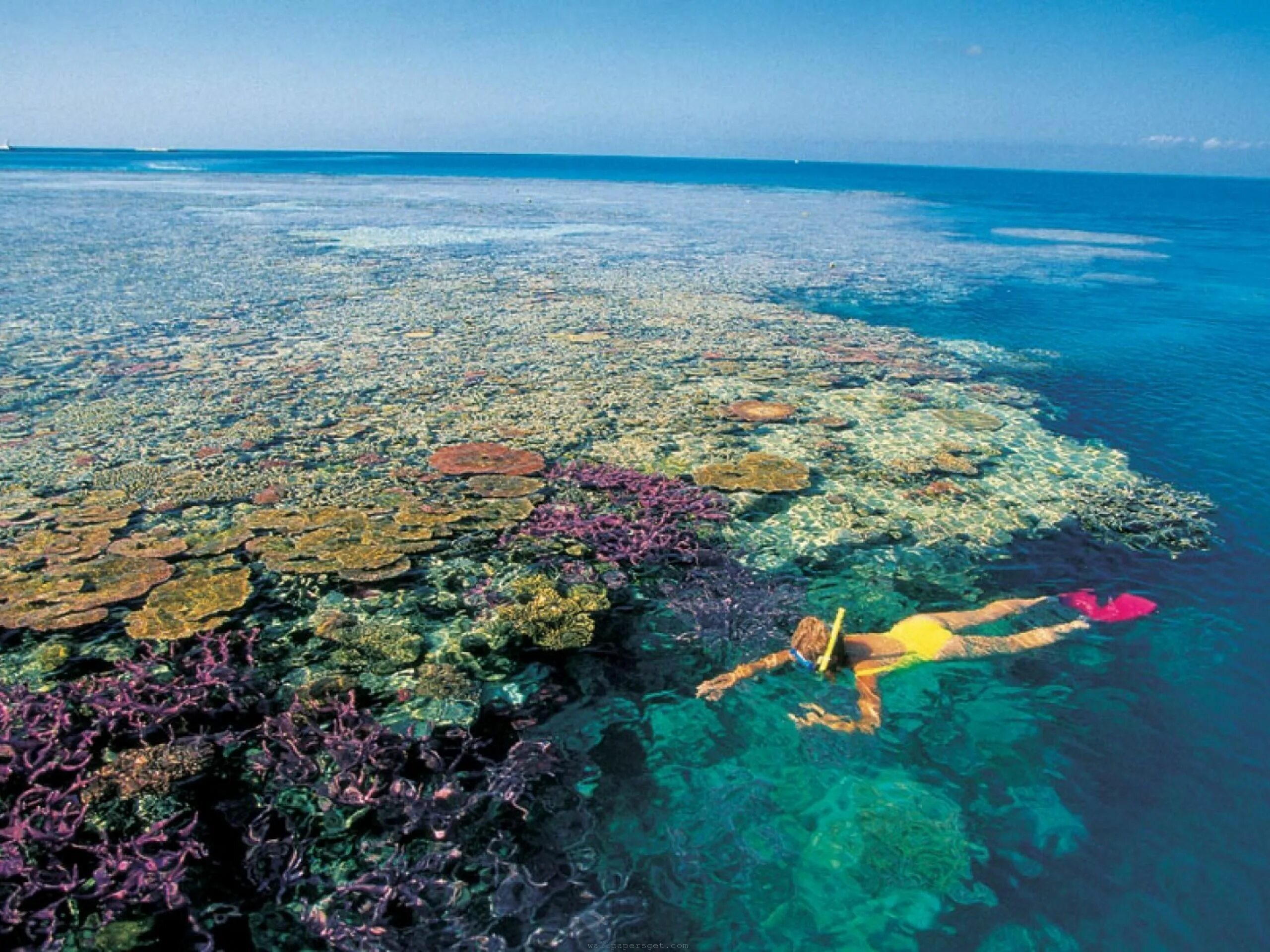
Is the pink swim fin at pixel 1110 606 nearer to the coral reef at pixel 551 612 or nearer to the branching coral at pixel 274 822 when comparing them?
the coral reef at pixel 551 612

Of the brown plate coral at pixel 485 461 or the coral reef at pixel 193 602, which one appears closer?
the coral reef at pixel 193 602

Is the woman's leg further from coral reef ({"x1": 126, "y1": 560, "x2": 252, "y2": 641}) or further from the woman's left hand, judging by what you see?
coral reef ({"x1": 126, "y1": 560, "x2": 252, "y2": 641})

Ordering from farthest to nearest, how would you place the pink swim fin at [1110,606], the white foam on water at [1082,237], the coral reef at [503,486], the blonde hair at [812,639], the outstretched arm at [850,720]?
the white foam on water at [1082,237] → the coral reef at [503,486] → the pink swim fin at [1110,606] → the blonde hair at [812,639] → the outstretched arm at [850,720]

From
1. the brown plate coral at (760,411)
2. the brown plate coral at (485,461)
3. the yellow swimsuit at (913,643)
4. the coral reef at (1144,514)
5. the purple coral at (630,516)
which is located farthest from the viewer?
the brown plate coral at (760,411)

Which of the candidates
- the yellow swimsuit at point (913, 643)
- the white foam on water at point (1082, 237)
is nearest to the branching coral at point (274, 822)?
the yellow swimsuit at point (913, 643)

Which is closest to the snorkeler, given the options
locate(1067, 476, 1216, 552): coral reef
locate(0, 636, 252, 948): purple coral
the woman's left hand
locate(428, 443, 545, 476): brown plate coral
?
Result: the woman's left hand

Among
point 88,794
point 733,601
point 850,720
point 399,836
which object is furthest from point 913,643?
point 88,794
